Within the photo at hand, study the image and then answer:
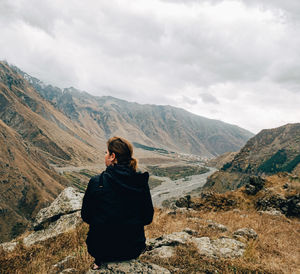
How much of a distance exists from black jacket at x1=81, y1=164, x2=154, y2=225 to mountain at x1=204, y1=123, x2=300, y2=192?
120 meters

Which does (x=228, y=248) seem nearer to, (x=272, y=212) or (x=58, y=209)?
(x=58, y=209)

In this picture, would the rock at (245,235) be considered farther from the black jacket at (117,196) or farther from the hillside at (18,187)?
the hillside at (18,187)

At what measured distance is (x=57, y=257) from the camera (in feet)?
19.5

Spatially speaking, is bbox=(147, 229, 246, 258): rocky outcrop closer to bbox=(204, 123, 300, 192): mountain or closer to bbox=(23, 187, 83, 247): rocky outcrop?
A: bbox=(23, 187, 83, 247): rocky outcrop

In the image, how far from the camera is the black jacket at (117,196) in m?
3.89

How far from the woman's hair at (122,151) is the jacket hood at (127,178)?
0.47ft

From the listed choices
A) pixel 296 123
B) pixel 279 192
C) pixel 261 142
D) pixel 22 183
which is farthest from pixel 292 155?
pixel 22 183

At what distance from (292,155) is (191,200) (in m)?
156

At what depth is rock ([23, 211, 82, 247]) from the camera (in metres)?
8.09

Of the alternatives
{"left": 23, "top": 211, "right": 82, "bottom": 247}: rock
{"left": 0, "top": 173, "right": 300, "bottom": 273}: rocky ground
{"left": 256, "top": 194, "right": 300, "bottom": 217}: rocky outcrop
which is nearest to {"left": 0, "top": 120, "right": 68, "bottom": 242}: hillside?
{"left": 23, "top": 211, "right": 82, "bottom": 247}: rock

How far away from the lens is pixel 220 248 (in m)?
6.34

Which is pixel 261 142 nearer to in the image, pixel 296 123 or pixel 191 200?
pixel 296 123

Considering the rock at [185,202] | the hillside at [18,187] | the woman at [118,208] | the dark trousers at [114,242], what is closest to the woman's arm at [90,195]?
the woman at [118,208]

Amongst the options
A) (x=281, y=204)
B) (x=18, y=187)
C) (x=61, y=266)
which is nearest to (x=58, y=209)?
(x=61, y=266)
